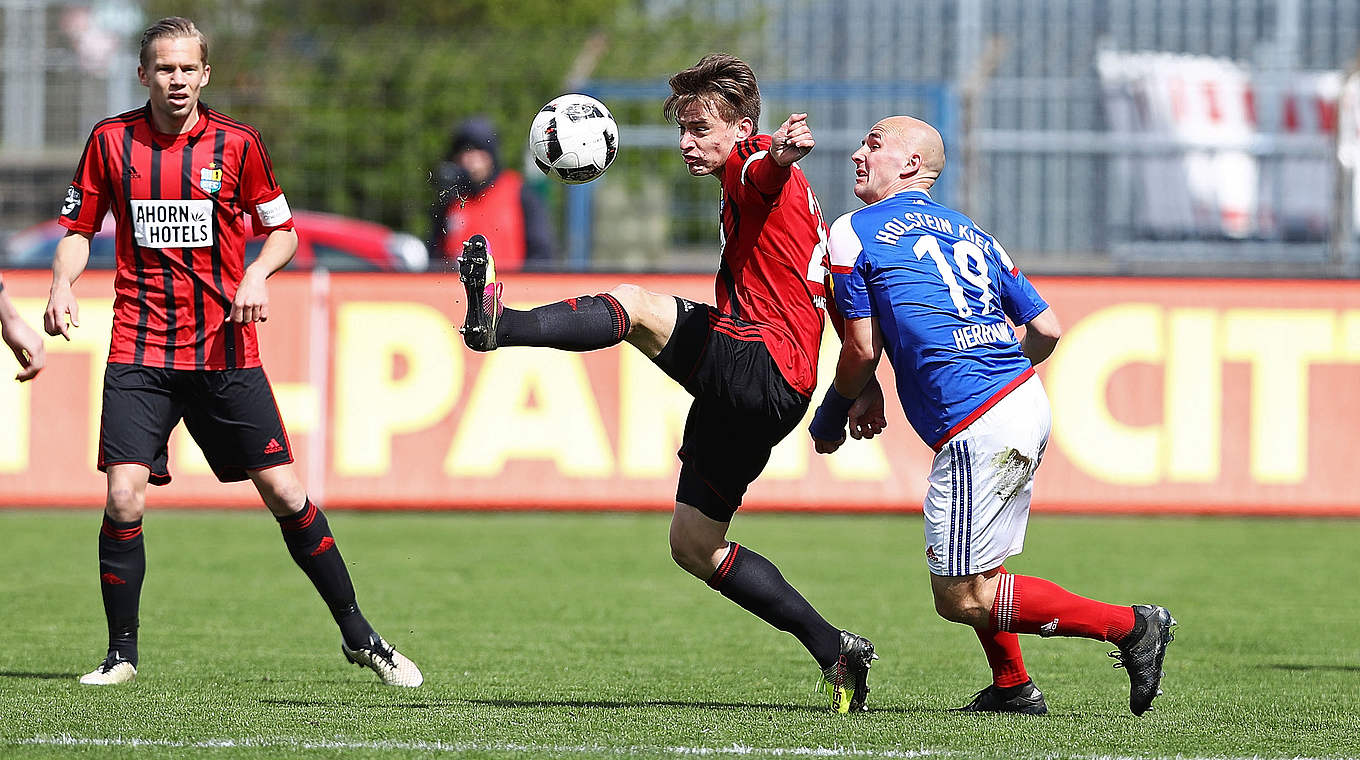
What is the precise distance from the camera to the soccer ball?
5531 millimetres

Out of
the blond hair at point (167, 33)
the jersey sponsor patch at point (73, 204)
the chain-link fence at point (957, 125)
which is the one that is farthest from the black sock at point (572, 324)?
the chain-link fence at point (957, 125)

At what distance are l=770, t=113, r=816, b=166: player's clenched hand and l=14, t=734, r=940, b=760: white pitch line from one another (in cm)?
155

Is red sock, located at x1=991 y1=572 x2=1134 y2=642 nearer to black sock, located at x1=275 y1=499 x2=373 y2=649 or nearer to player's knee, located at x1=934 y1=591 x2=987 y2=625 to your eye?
player's knee, located at x1=934 y1=591 x2=987 y2=625

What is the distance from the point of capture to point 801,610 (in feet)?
17.9

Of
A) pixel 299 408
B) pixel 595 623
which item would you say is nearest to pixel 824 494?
pixel 299 408

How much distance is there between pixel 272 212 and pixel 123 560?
3.99 ft

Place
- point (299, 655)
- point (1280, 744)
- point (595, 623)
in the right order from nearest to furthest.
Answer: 1. point (1280, 744)
2. point (299, 655)
3. point (595, 623)

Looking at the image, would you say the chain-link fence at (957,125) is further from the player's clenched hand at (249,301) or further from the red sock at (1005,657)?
the player's clenched hand at (249,301)

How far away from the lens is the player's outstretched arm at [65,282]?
561cm

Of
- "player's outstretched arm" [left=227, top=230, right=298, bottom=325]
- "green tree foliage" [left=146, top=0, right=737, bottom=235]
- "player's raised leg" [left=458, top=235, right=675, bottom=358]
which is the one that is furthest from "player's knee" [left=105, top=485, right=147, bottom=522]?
"green tree foliage" [left=146, top=0, right=737, bottom=235]

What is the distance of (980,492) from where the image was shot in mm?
4926

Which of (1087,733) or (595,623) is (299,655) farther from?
(1087,733)

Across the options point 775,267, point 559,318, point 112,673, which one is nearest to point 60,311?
point 112,673

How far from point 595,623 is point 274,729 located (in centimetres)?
256
